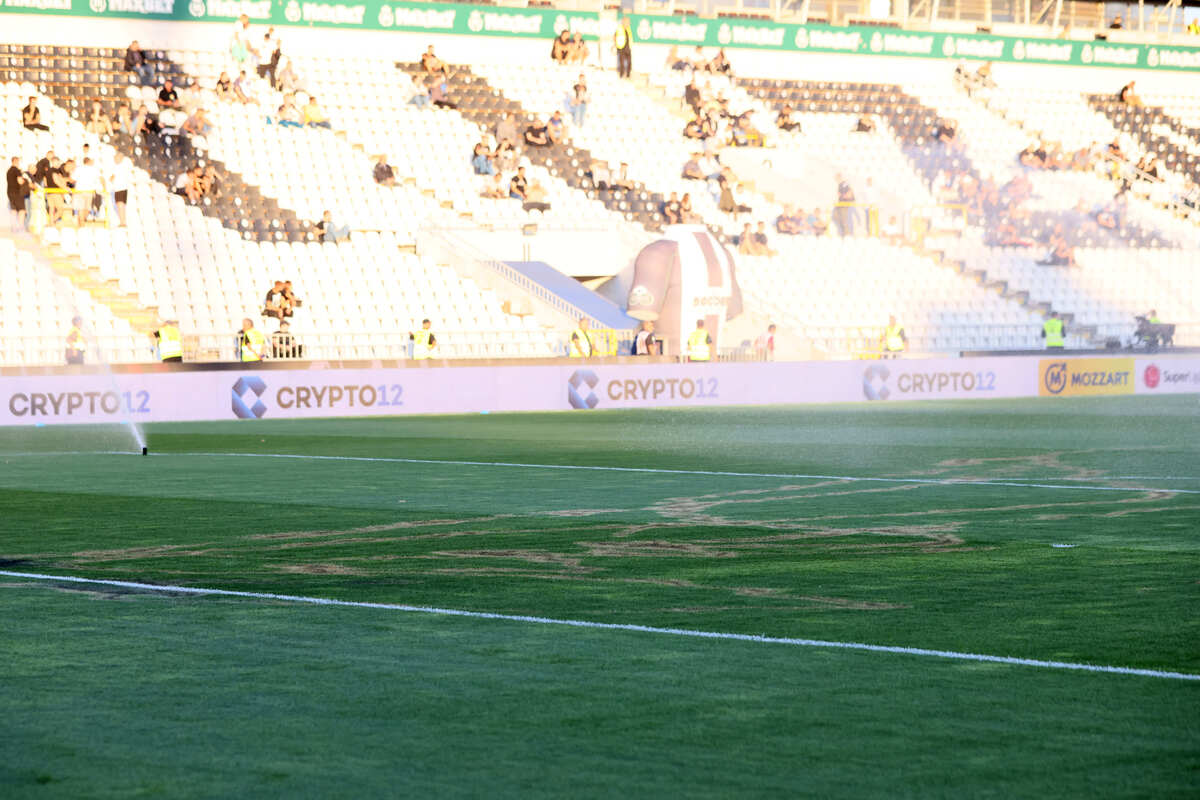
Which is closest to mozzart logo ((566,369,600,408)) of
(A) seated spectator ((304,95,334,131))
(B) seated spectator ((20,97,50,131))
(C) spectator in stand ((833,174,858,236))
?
(A) seated spectator ((304,95,334,131))

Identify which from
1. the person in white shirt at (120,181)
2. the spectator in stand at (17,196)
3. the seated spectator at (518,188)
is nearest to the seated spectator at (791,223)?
the seated spectator at (518,188)

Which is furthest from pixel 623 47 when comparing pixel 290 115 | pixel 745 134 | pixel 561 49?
pixel 290 115

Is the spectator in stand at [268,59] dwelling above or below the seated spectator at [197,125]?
above

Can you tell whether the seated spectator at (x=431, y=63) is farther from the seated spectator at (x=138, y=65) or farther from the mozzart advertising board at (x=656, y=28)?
the seated spectator at (x=138, y=65)


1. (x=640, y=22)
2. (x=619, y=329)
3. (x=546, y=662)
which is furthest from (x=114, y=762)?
(x=640, y=22)

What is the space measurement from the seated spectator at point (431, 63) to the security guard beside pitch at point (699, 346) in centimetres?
1091

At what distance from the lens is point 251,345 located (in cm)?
2931

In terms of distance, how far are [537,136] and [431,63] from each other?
10.3 ft

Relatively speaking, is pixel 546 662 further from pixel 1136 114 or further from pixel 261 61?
pixel 1136 114

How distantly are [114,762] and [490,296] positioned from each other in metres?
29.9

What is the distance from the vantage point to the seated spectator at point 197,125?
36.0 meters

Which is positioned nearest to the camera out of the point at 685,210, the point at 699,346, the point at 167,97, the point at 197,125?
the point at 699,346

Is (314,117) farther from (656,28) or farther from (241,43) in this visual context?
(656,28)

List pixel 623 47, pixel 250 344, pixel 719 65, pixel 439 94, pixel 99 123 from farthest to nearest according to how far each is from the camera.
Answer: pixel 719 65, pixel 623 47, pixel 439 94, pixel 99 123, pixel 250 344
